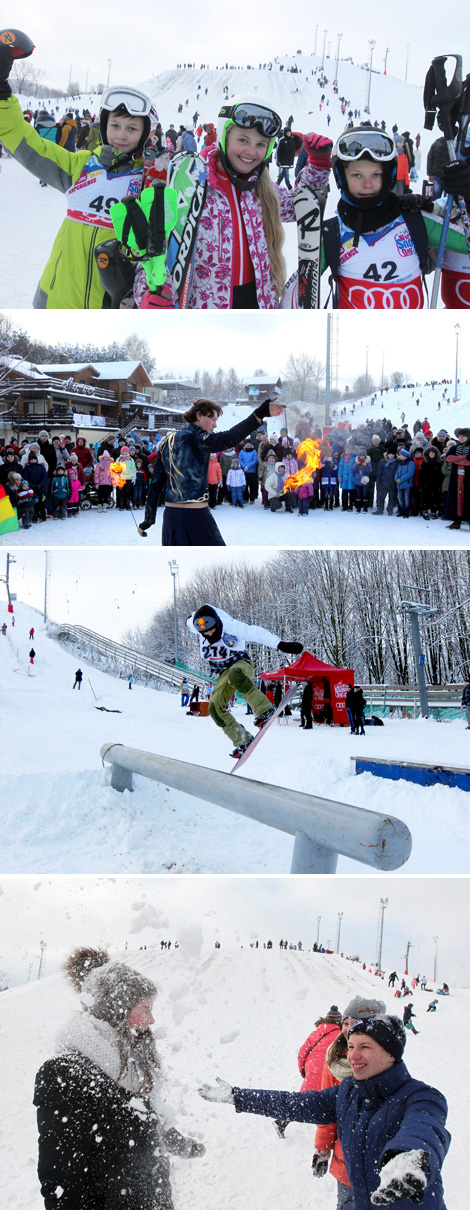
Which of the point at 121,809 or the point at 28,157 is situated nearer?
the point at 121,809

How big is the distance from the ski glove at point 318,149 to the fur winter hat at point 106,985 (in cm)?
568

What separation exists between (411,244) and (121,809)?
15.7ft

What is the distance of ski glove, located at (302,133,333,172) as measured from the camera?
214 inches

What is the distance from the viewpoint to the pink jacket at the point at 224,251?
546 centimetres

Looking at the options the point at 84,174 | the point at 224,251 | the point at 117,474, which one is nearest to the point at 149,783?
the point at 117,474

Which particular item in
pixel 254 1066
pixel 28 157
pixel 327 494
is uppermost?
pixel 28 157

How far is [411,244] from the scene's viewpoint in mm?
5578

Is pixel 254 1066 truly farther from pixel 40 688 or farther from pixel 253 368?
pixel 253 368

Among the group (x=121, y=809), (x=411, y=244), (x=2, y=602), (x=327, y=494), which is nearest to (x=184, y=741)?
(x=121, y=809)

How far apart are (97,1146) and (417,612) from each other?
14.8ft

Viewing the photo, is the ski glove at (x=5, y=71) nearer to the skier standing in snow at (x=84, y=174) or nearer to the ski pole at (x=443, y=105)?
the skier standing in snow at (x=84, y=174)

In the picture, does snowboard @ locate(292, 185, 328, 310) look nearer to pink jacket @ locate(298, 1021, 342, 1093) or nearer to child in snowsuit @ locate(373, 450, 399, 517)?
child in snowsuit @ locate(373, 450, 399, 517)

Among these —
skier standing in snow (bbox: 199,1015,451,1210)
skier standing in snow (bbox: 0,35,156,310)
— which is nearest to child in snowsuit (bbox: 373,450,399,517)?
skier standing in snow (bbox: 0,35,156,310)

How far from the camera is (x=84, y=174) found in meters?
5.50
